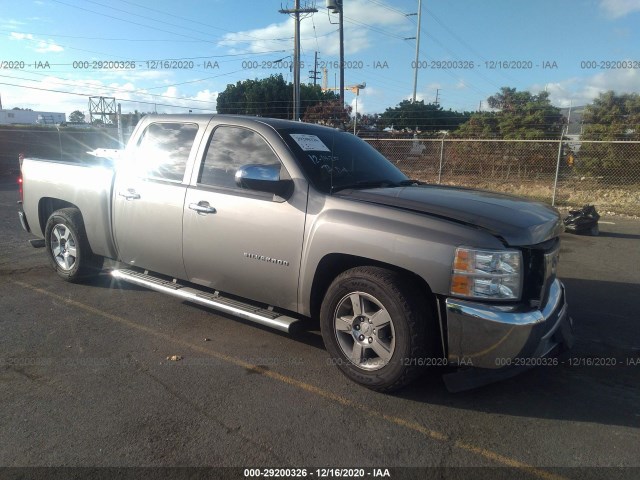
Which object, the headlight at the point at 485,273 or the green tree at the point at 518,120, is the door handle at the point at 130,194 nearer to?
the headlight at the point at 485,273

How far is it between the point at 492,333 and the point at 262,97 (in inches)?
1434

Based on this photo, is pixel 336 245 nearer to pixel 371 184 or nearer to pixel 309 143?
pixel 371 184

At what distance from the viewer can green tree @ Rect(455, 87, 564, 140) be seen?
2050 cm

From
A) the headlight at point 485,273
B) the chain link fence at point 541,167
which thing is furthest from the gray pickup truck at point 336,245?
the chain link fence at point 541,167

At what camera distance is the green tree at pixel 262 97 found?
34969mm

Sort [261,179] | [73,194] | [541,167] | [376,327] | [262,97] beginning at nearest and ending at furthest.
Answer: [376,327] → [261,179] → [73,194] → [541,167] → [262,97]

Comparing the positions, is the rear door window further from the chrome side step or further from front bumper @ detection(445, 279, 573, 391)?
front bumper @ detection(445, 279, 573, 391)

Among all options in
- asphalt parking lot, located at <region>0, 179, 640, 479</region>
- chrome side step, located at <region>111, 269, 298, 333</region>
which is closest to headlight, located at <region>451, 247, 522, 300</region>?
asphalt parking lot, located at <region>0, 179, 640, 479</region>

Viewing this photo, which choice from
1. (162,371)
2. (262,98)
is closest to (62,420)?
(162,371)

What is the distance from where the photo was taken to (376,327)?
337 cm

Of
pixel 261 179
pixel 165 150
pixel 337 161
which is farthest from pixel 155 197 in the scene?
pixel 337 161

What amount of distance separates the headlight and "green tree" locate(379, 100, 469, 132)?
1039 inches

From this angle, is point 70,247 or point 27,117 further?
point 27,117

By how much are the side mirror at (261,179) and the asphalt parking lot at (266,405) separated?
4.58 feet
